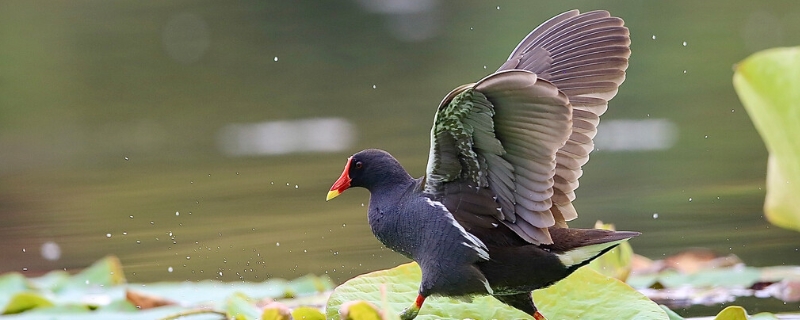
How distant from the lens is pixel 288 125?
8.14 meters

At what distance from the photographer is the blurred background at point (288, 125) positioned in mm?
5309

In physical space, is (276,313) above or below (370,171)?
below

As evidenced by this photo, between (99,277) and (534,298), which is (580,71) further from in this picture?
(99,277)

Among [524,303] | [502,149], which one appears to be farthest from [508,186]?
[524,303]

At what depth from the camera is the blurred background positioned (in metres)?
5.31

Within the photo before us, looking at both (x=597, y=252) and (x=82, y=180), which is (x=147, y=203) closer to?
(x=82, y=180)

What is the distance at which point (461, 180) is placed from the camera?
9.91ft

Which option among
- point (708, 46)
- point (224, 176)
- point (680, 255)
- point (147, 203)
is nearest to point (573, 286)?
point (680, 255)

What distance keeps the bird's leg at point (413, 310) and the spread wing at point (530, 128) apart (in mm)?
244

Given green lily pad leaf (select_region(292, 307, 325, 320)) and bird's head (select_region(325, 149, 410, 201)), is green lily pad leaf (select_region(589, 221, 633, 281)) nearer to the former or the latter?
bird's head (select_region(325, 149, 410, 201))

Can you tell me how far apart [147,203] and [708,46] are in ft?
17.6

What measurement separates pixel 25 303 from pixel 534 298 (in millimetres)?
1578

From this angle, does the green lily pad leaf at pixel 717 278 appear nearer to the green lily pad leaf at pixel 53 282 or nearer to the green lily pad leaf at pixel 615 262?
the green lily pad leaf at pixel 615 262

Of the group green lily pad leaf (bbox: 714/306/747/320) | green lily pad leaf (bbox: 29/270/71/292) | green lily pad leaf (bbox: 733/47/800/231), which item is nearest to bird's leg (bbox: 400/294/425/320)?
green lily pad leaf (bbox: 714/306/747/320)
